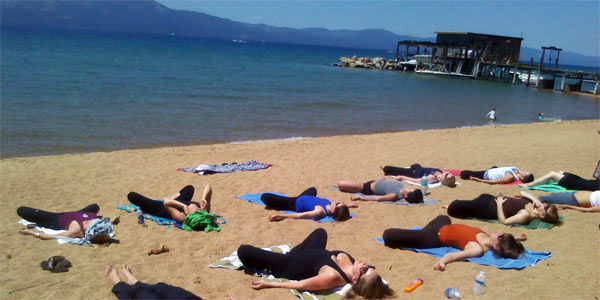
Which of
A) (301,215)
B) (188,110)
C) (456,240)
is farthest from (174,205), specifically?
(188,110)

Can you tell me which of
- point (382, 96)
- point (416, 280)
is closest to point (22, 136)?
point (416, 280)

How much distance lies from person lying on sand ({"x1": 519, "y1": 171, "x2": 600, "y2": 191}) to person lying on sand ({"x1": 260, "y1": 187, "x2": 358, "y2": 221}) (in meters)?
3.73

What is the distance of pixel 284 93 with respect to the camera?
27.8 metres

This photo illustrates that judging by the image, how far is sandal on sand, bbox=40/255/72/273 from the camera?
15.3ft

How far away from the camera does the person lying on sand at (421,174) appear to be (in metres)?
8.60

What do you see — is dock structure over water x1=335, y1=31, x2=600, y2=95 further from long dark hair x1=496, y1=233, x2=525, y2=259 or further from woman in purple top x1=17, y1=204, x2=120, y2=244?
woman in purple top x1=17, y1=204, x2=120, y2=244

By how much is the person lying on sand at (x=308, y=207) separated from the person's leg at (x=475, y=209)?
1512mm

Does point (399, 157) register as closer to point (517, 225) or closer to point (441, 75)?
point (517, 225)

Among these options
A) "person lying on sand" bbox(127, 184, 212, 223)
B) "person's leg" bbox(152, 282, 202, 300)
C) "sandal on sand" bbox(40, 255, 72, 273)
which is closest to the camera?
"person's leg" bbox(152, 282, 202, 300)

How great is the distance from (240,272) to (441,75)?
5469cm

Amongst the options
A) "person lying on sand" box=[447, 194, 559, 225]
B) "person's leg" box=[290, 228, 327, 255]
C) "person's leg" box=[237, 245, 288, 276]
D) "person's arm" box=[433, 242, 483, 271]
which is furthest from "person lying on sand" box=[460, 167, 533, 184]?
"person's leg" box=[237, 245, 288, 276]

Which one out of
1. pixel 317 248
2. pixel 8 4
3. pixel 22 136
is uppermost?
pixel 8 4

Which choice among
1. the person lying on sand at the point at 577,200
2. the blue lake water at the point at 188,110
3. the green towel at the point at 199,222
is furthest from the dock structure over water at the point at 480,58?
the green towel at the point at 199,222

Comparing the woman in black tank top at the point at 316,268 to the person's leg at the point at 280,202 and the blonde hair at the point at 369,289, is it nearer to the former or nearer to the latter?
the blonde hair at the point at 369,289
